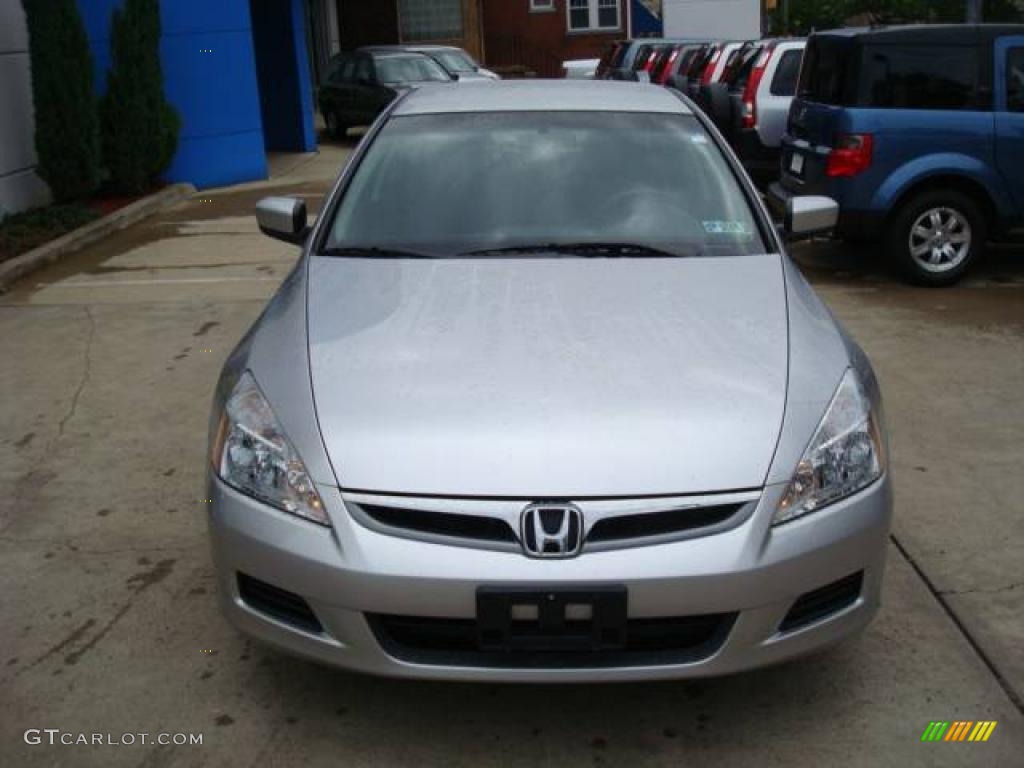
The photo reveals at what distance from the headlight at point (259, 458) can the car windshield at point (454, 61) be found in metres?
17.5

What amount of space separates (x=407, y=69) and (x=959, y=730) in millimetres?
18125

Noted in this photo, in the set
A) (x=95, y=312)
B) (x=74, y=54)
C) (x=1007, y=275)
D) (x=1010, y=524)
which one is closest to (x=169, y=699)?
(x=1010, y=524)

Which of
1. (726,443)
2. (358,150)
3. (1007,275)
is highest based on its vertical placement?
(358,150)

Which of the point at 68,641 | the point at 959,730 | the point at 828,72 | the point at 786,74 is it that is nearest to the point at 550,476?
the point at 959,730

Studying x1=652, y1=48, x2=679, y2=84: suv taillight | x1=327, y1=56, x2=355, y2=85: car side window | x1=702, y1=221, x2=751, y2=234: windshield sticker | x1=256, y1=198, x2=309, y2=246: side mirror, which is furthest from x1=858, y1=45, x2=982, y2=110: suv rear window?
x1=327, y1=56, x2=355, y2=85: car side window

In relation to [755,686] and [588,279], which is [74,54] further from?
[755,686]

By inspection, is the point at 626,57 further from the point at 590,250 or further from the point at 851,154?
the point at 590,250

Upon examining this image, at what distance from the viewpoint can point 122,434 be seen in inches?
220

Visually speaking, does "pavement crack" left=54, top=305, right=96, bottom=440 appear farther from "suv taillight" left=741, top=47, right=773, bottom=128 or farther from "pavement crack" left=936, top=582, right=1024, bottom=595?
"suv taillight" left=741, top=47, right=773, bottom=128

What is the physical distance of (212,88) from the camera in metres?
14.2

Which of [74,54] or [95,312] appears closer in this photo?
Answer: [95,312]

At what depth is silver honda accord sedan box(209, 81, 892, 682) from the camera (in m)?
2.78

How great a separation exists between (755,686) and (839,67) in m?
6.07

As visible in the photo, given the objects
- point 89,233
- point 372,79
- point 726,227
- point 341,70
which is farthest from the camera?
point 341,70
